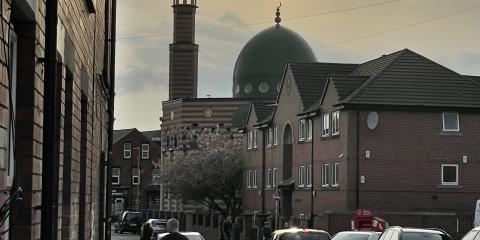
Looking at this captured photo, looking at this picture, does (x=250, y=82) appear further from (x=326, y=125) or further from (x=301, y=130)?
(x=326, y=125)

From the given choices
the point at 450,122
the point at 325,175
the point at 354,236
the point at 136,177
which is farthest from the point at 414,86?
the point at 136,177

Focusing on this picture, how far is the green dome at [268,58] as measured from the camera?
91.1 meters

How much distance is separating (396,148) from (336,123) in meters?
3.51

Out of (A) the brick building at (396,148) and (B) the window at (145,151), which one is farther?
(B) the window at (145,151)

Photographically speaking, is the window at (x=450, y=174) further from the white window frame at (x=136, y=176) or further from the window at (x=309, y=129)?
the white window frame at (x=136, y=176)

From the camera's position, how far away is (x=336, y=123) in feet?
165

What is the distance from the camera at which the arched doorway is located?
191ft

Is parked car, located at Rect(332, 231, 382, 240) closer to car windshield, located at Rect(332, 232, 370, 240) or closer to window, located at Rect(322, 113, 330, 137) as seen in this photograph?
car windshield, located at Rect(332, 232, 370, 240)

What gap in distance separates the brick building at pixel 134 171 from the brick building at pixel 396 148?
59.5 meters

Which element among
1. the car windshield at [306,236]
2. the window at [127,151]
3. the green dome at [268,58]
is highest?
the green dome at [268,58]

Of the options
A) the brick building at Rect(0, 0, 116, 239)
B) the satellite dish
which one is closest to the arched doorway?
the satellite dish

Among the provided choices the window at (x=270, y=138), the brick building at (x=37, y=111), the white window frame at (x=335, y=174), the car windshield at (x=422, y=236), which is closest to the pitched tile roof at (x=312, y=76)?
the white window frame at (x=335, y=174)

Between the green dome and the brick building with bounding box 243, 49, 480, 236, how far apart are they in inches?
1425

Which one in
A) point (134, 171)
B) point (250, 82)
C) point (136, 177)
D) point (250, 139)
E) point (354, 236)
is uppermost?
point (250, 82)
